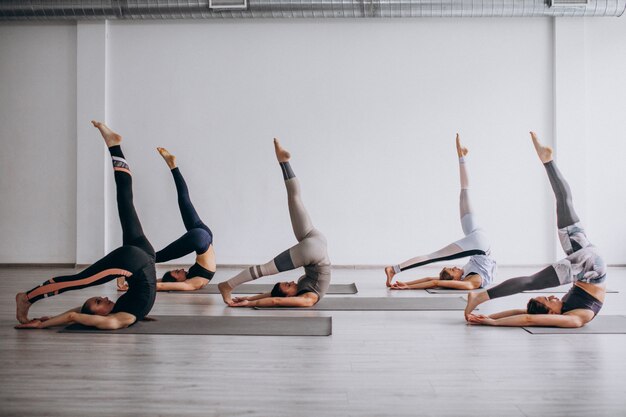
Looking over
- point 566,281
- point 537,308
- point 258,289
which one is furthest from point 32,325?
point 566,281

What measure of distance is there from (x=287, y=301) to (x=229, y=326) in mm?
851

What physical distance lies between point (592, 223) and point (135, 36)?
245 inches

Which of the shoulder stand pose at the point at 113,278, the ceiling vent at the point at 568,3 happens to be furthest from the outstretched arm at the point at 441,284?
the ceiling vent at the point at 568,3

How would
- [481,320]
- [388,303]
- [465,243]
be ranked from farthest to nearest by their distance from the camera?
[465,243] → [388,303] → [481,320]

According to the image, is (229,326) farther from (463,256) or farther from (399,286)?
(463,256)

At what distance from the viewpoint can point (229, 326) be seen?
4121 mm

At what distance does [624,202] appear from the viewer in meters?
8.12

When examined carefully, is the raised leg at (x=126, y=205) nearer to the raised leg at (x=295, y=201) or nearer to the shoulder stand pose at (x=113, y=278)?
the shoulder stand pose at (x=113, y=278)

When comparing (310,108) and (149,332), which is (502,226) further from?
(149,332)

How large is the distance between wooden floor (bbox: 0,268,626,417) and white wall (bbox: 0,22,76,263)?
439cm

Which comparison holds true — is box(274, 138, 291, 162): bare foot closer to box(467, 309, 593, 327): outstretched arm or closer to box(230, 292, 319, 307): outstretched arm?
box(230, 292, 319, 307): outstretched arm

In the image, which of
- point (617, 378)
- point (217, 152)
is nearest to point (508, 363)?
point (617, 378)

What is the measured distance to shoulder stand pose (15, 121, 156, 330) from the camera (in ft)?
12.8

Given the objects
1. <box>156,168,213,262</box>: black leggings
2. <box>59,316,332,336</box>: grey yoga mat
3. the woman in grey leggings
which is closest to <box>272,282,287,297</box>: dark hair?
the woman in grey leggings
